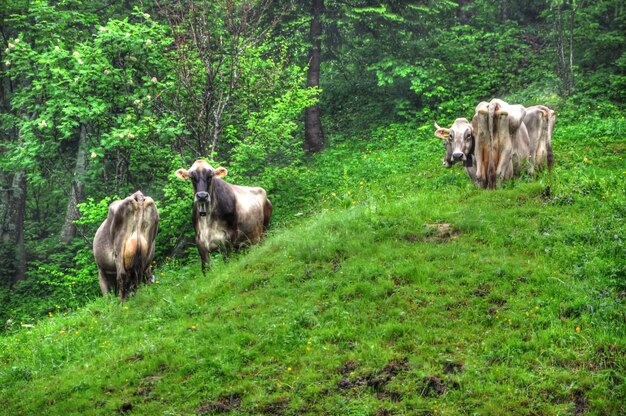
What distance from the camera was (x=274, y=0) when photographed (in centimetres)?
2245

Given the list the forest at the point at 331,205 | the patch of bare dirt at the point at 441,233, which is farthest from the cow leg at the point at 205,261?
the patch of bare dirt at the point at 441,233

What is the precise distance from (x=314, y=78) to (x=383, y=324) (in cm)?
1541

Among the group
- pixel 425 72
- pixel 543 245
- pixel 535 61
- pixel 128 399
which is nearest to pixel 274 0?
pixel 425 72

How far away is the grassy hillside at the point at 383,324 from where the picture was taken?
25.3ft

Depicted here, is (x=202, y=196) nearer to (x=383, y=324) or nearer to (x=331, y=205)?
(x=331, y=205)

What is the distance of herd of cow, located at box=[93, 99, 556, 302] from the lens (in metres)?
12.8

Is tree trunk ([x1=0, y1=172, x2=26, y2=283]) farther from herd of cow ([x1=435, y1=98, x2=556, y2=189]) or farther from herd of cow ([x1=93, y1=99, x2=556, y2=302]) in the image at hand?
herd of cow ([x1=435, y1=98, x2=556, y2=189])

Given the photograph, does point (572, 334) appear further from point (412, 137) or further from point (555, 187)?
point (412, 137)

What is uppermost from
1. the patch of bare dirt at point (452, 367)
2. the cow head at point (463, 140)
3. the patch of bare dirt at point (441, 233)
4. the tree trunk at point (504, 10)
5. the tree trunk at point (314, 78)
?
the tree trunk at point (504, 10)

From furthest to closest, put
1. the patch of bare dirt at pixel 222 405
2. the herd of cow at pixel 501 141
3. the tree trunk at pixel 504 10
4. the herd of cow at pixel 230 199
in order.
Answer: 1. the tree trunk at pixel 504 10
2. the herd of cow at pixel 501 141
3. the herd of cow at pixel 230 199
4. the patch of bare dirt at pixel 222 405

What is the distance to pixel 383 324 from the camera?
9172 millimetres

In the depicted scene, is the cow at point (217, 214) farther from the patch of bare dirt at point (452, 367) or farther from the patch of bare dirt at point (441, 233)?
the patch of bare dirt at point (452, 367)

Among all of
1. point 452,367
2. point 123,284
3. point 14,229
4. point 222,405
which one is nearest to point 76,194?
point 14,229

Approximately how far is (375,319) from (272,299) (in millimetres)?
1944
